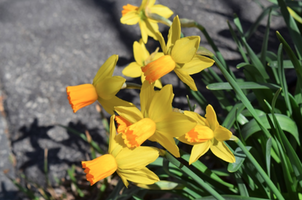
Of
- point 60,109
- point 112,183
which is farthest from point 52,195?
point 60,109

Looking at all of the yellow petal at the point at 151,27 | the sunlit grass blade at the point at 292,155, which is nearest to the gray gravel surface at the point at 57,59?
the yellow petal at the point at 151,27

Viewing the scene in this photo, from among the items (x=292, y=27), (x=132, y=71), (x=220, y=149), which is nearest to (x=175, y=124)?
(x=220, y=149)

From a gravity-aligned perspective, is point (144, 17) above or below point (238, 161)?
above

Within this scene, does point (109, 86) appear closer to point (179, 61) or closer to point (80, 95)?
point (80, 95)

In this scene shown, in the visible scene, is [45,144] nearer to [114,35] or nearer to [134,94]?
[134,94]

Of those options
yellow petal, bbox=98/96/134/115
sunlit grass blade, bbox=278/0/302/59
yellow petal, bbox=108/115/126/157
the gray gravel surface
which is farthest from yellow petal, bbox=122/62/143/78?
the gray gravel surface

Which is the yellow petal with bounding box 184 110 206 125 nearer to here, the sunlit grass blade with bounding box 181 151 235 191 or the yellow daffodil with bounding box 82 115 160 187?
the yellow daffodil with bounding box 82 115 160 187
